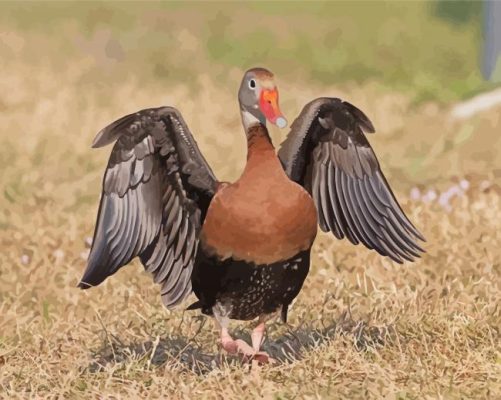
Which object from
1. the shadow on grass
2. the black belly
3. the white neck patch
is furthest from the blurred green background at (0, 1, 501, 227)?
the white neck patch

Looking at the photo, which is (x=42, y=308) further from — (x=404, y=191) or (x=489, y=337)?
(x=404, y=191)

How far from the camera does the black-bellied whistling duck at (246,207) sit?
4.81 meters

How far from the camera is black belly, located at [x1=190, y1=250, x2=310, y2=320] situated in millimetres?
4848

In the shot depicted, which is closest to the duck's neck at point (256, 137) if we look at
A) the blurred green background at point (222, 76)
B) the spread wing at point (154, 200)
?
the spread wing at point (154, 200)

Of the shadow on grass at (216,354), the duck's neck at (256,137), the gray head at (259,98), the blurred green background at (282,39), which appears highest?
the blurred green background at (282,39)

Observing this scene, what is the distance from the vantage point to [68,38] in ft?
52.7

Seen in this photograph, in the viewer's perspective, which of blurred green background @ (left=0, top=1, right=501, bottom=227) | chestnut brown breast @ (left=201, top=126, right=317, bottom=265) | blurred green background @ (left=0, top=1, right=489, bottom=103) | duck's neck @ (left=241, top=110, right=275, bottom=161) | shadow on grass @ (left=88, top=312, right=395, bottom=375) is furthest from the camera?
blurred green background @ (left=0, top=1, right=489, bottom=103)

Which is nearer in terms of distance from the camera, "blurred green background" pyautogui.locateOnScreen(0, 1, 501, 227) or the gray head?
the gray head

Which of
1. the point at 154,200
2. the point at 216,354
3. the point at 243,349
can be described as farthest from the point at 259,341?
the point at 154,200

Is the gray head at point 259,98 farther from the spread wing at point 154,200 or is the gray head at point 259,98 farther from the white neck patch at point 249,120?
the spread wing at point 154,200

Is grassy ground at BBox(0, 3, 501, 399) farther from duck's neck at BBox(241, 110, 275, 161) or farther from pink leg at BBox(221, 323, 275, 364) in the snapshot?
duck's neck at BBox(241, 110, 275, 161)

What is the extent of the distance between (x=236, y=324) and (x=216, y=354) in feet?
1.94

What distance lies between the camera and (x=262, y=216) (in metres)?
4.75

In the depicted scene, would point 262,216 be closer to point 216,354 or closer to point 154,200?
point 154,200
